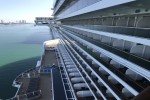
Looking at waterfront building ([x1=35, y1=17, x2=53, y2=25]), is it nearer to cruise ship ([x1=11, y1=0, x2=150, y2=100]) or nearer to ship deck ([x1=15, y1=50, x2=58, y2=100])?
ship deck ([x1=15, y1=50, x2=58, y2=100])

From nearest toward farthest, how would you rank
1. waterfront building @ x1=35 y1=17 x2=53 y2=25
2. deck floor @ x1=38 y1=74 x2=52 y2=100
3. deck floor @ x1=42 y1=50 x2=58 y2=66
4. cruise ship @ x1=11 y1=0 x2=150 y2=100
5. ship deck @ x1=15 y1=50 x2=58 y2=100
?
cruise ship @ x1=11 y1=0 x2=150 y2=100
deck floor @ x1=38 y1=74 x2=52 y2=100
ship deck @ x1=15 y1=50 x2=58 y2=100
deck floor @ x1=42 y1=50 x2=58 y2=66
waterfront building @ x1=35 y1=17 x2=53 y2=25

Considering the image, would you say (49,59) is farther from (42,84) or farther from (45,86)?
(45,86)

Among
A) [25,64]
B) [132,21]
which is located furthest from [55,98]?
[25,64]

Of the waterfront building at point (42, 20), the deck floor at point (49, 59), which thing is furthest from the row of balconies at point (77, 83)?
the waterfront building at point (42, 20)

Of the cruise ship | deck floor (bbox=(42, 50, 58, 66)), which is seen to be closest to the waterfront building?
deck floor (bbox=(42, 50, 58, 66))

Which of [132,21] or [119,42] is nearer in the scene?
[132,21]

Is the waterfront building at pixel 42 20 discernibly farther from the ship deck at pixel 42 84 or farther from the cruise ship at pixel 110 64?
the cruise ship at pixel 110 64

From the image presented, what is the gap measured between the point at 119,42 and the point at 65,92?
934 cm

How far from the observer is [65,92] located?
20.3 meters

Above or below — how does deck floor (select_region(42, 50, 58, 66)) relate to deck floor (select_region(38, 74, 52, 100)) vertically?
below

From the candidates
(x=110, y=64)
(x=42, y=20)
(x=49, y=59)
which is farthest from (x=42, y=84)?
(x=42, y=20)

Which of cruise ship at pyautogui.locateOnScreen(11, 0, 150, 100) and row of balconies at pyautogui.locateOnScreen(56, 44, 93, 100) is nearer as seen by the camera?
cruise ship at pyautogui.locateOnScreen(11, 0, 150, 100)

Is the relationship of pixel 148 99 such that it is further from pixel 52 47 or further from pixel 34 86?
pixel 52 47

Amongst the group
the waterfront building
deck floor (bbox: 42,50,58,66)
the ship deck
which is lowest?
deck floor (bbox: 42,50,58,66)
